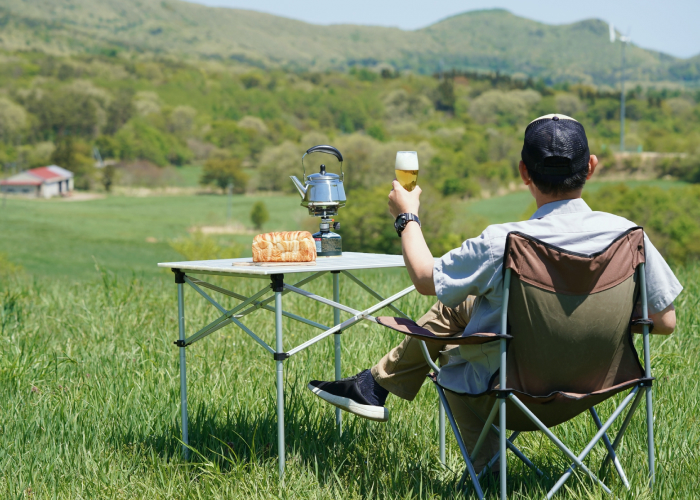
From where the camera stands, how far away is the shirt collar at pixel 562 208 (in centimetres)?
159

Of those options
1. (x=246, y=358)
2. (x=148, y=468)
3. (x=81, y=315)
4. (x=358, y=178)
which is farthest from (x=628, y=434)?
(x=358, y=178)

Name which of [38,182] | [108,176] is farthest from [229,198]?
[38,182]

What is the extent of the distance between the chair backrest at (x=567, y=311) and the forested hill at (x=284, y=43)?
10810cm

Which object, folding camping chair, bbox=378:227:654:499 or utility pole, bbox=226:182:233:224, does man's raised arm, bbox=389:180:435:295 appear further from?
utility pole, bbox=226:182:233:224

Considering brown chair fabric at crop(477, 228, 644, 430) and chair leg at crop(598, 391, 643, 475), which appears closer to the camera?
brown chair fabric at crop(477, 228, 644, 430)

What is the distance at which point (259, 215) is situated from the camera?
67.3m

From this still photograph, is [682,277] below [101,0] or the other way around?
below

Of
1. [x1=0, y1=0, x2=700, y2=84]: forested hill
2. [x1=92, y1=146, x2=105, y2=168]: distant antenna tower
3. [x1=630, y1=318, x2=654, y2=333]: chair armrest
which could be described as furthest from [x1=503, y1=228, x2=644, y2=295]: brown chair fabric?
[x1=0, y1=0, x2=700, y2=84]: forested hill

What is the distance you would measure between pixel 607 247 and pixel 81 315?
3.32 meters

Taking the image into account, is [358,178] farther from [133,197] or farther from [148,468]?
[148,468]

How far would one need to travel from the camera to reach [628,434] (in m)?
2.26

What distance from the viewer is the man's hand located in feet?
5.72

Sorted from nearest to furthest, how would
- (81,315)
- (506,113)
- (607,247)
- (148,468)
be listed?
(607,247)
(148,468)
(81,315)
(506,113)

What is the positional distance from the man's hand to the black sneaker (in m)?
0.52
